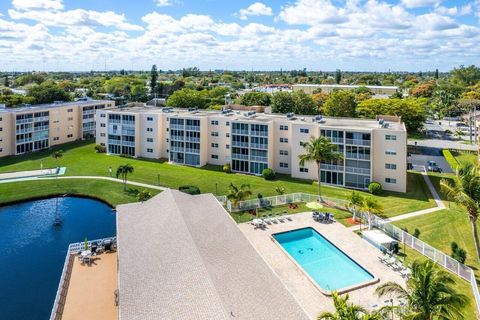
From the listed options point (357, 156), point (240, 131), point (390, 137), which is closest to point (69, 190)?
point (240, 131)

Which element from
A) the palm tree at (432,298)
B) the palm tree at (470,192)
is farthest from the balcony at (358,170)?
the palm tree at (432,298)

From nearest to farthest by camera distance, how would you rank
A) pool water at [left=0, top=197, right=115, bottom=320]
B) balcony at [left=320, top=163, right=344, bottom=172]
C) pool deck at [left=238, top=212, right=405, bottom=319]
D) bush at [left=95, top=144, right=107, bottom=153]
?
pool deck at [left=238, top=212, right=405, bottom=319] < pool water at [left=0, top=197, right=115, bottom=320] < balcony at [left=320, top=163, right=344, bottom=172] < bush at [left=95, top=144, right=107, bottom=153]

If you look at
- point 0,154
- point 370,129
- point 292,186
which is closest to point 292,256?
point 292,186

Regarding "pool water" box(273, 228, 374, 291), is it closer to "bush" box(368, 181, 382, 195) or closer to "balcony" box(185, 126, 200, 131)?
"bush" box(368, 181, 382, 195)

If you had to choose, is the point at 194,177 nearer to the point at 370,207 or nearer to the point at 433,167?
the point at 370,207

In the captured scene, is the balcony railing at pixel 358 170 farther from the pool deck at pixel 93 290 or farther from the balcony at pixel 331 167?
the pool deck at pixel 93 290

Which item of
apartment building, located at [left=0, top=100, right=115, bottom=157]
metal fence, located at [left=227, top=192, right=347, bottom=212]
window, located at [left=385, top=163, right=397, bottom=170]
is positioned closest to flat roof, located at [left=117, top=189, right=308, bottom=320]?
metal fence, located at [left=227, top=192, right=347, bottom=212]
